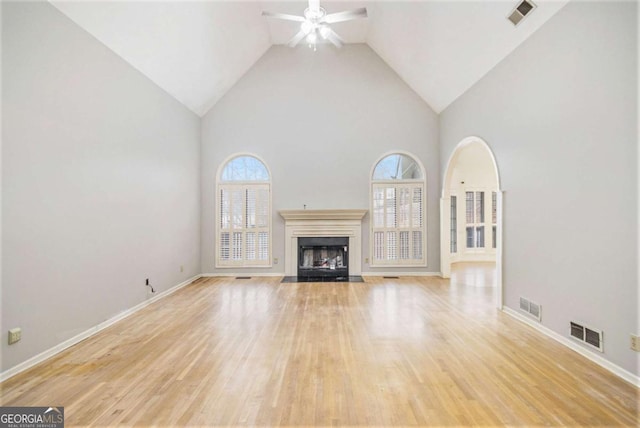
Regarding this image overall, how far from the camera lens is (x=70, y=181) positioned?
296 centimetres

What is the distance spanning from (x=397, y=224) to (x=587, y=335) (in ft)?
12.8

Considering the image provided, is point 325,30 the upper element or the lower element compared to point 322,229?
upper

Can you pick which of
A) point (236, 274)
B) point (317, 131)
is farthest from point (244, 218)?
point (317, 131)

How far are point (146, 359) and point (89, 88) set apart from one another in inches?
114

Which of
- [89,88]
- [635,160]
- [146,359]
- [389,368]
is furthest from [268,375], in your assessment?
[89,88]

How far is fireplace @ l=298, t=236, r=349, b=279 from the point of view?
626 centimetres

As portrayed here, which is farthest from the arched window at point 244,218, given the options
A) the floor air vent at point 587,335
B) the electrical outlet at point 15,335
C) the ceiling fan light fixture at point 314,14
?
the floor air vent at point 587,335

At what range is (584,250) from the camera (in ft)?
8.75

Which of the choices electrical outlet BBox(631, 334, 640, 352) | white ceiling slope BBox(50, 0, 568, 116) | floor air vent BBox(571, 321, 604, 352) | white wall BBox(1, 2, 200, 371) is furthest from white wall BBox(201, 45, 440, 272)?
electrical outlet BBox(631, 334, 640, 352)

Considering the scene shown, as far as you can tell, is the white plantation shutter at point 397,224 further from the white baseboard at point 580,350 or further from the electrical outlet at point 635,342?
the electrical outlet at point 635,342

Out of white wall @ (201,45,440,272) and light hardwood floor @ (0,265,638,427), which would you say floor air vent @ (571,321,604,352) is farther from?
white wall @ (201,45,440,272)

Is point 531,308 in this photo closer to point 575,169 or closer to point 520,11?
point 575,169

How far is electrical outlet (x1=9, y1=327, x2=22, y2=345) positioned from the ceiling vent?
561 cm

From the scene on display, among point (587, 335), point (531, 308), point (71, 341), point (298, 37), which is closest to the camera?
point (587, 335)
